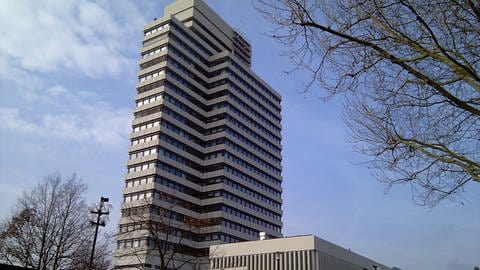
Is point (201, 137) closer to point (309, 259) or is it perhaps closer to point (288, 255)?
point (288, 255)

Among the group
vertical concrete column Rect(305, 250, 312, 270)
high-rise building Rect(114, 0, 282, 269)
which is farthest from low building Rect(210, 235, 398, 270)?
high-rise building Rect(114, 0, 282, 269)

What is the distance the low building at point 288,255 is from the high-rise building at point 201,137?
677 inches

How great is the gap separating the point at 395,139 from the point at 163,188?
67.3 metres

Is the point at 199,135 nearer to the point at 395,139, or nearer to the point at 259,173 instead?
the point at 259,173

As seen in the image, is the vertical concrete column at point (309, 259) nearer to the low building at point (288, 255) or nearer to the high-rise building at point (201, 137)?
the low building at point (288, 255)

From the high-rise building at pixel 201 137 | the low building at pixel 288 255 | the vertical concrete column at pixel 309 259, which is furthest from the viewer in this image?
the high-rise building at pixel 201 137

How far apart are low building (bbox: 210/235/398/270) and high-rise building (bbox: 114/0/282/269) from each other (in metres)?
17.2

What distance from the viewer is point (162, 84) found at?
80500mm

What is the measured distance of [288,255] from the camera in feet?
169

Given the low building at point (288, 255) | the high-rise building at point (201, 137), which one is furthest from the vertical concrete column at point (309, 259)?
the high-rise building at point (201, 137)

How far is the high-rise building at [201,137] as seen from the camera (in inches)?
3014

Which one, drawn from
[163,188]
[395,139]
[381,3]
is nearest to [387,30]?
[381,3]

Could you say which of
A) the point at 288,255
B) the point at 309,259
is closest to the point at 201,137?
the point at 288,255

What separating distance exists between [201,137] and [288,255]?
40.9 metres
